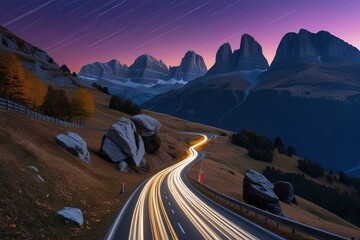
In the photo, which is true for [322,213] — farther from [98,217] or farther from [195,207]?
[98,217]

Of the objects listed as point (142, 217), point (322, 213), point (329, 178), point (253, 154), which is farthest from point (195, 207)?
point (329, 178)

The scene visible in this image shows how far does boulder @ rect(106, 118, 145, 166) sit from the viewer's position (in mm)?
61219

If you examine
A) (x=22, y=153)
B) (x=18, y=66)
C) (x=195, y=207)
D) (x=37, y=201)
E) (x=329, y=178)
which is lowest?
(x=329, y=178)

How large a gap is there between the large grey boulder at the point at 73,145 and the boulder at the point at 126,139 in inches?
584

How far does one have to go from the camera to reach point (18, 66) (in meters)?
77.7

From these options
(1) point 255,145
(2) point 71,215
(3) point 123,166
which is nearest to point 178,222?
(2) point 71,215

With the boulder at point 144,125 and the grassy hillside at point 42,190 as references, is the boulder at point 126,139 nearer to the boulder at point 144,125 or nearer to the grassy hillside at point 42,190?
the boulder at point 144,125

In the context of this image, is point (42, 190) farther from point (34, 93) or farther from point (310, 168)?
point (310, 168)

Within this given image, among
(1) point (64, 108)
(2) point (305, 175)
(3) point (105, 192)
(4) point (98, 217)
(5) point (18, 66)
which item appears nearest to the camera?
(4) point (98, 217)

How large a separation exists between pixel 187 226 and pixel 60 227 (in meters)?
8.41

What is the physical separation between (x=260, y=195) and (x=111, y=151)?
2826 centimetres

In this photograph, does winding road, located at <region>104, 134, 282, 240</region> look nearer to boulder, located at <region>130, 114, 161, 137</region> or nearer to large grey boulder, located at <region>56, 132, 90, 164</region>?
large grey boulder, located at <region>56, 132, 90, 164</region>

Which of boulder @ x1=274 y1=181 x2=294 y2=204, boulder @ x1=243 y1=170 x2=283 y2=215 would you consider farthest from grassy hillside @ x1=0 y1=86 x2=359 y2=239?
boulder @ x1=274 y1=181 x2=294 y2=204

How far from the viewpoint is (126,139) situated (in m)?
62.2
